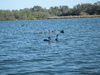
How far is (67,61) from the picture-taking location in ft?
61.7

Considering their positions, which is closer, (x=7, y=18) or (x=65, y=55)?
(x=65, y=55)

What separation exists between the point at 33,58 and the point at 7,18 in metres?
180

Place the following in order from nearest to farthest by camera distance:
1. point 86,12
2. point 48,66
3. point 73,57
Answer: point 48,66 < point 73,57 < point 86,12

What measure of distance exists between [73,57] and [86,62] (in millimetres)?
2169

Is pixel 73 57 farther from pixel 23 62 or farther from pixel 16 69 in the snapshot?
pixel 16 69

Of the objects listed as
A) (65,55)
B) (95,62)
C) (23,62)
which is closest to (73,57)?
(65,55)

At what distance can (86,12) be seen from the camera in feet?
609

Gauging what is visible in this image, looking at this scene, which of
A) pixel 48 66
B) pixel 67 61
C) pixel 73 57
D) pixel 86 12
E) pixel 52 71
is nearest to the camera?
pixel 52 71

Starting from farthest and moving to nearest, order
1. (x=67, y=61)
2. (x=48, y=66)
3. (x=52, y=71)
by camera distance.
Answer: (x=67, y=61) → (x=48, y=66) → (x=52, y=71)

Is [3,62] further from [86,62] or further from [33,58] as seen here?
[86,62]

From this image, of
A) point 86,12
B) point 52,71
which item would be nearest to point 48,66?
point 52,71

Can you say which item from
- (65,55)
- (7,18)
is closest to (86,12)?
(7,18)

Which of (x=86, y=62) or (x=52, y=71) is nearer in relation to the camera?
(x=52, y=71)

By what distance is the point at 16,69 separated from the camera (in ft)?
55.1
